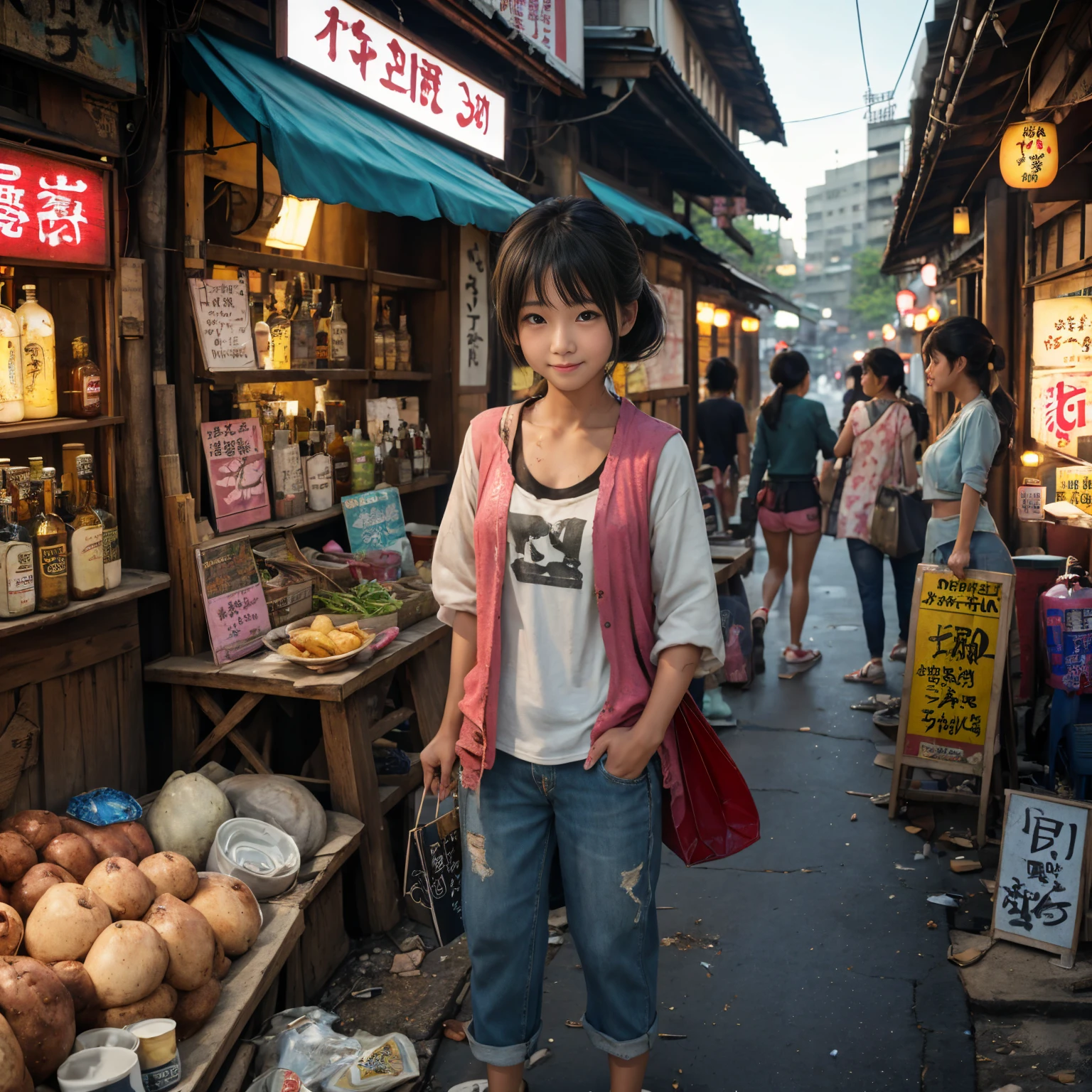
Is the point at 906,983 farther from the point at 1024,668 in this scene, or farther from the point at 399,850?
the point at 1024,668

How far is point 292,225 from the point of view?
6.20 meters


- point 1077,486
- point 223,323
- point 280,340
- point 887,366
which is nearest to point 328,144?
point 223,323

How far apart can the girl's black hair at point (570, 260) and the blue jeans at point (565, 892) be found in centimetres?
112

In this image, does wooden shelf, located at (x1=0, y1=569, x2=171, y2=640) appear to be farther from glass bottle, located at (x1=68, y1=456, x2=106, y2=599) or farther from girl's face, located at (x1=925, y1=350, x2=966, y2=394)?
girl's face, located at (x1=925, y1=350, x2=966, y2=394)

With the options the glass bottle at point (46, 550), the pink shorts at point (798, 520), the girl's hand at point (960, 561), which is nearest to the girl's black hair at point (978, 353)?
the girl's hand at point (960, 561)

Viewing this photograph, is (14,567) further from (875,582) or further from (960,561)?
(875,582)

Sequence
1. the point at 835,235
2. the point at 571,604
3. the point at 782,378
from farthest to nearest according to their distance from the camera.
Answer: the point at 835,235
the point at 782,378
the point at 571,604

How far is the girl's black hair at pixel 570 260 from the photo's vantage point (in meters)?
2.51

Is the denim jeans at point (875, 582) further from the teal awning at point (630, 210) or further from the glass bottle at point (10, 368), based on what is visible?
the glass bottle at point (10, 368)

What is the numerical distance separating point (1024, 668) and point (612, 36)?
6109mm

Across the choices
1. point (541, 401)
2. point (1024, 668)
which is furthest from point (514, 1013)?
point (1024, 668)

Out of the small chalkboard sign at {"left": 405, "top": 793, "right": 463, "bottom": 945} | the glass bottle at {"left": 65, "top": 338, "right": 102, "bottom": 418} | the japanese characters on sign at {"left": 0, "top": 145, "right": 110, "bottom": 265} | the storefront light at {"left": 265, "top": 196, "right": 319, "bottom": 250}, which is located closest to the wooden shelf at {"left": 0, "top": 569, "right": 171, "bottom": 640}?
the glass bottle at {"left": 65, "top": 338, "right": 102, "bottom": 418}

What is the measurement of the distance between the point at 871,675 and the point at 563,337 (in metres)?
6.18

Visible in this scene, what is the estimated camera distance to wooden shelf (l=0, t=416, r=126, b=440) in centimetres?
381
